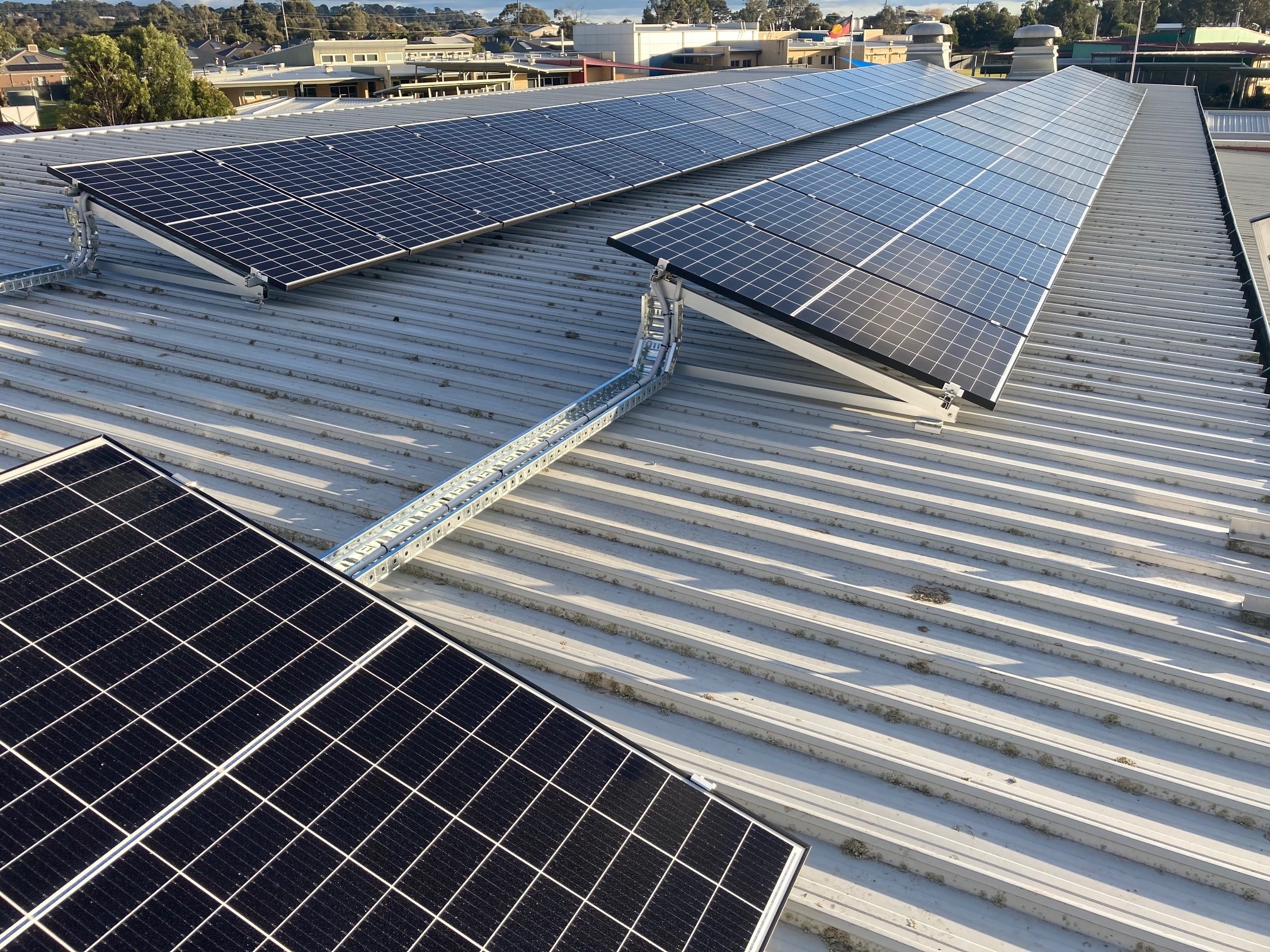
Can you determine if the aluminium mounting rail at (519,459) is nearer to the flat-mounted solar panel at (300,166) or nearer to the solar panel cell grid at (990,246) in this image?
the solar panel cell grid at (990,246)

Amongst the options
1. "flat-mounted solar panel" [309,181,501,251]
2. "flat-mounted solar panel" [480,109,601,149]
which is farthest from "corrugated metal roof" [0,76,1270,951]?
"flat-mounted solar panel" [480,109,601,149]

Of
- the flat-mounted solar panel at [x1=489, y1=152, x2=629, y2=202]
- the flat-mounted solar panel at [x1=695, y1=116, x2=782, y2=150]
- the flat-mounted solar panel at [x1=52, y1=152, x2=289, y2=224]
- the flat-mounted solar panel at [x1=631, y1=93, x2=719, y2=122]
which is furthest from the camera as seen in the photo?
the flat-mounted solar panel at [x1=631, y1=93, x2=719, y2=122]

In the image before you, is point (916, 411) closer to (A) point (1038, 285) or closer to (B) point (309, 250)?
(A) point (1038, 285)

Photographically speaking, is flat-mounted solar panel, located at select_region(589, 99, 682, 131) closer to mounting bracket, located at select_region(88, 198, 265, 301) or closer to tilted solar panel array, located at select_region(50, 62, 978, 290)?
tilted solar panel array, located at select_region(50, 62, 978, 290)

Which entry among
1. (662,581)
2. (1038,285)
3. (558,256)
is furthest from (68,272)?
(1038,285)

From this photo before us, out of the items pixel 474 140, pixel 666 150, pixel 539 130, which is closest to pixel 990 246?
pixel 666 150

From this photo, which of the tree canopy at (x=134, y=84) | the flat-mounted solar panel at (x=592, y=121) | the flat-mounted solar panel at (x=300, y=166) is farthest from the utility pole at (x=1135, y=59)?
→ the flat-mounted solar panel at (x=300, y=166)
